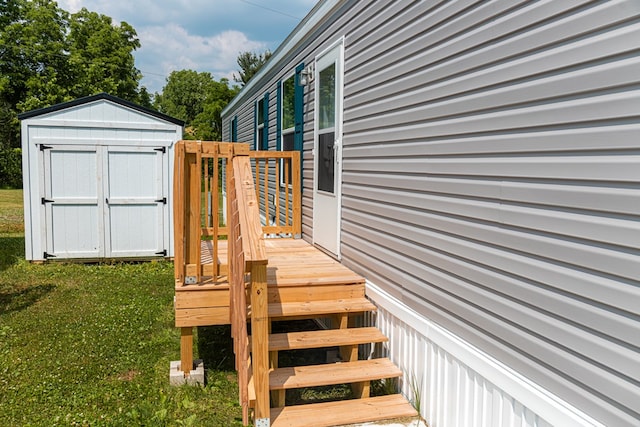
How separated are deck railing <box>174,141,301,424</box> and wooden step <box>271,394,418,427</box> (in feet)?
0.55

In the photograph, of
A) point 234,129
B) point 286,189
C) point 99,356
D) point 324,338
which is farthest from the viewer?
point 234,129

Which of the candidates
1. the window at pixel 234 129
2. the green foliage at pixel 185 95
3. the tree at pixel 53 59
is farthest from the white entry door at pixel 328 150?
the green foliage at pixel 185 95

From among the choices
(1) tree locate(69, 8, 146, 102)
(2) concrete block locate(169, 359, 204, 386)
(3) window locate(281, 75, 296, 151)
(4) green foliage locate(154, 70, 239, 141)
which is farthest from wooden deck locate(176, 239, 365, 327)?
(4) green foliage locate(154, 70, 239, 141)

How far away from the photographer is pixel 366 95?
3713 mm

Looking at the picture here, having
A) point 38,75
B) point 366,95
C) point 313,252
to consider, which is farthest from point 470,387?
point 38,75

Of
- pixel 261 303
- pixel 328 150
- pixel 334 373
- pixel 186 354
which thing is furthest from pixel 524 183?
pixel 328 150

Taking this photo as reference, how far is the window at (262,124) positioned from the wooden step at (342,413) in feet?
18.6

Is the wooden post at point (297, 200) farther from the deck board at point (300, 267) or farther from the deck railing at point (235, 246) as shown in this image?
the deck board at point (300, 267)

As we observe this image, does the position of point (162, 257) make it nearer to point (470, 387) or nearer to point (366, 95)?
point (366, 95)

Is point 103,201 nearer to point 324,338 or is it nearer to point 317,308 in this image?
point 317,308

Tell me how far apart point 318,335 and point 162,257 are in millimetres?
5020

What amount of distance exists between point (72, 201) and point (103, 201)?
16.7 inches

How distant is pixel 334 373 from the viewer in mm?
2943

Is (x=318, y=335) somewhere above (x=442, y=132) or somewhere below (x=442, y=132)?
below
